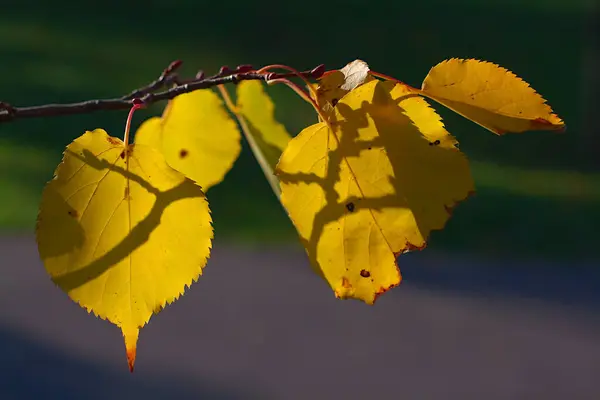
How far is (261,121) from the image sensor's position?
583 mm

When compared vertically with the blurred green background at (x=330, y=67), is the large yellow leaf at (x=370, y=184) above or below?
above

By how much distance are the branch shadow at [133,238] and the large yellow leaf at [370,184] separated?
59 millimetres

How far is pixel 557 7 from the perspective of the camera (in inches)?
195

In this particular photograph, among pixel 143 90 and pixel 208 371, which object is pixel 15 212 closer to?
pixel 208 371

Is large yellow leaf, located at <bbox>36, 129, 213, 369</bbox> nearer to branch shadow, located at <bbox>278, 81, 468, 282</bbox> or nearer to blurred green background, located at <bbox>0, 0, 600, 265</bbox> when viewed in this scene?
branch shadow, located at <bbox>278, 81, 468, 282</bbox>

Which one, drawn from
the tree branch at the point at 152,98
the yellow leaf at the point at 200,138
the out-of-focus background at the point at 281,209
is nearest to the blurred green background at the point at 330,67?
the out-of-focus background at the point at 281,209

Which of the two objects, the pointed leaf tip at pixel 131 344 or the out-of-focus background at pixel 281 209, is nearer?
the pointed leaf tip at pixel 131 344

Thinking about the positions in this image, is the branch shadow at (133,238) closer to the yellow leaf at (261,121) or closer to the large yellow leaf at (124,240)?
the large yellow leaf at (124,240)

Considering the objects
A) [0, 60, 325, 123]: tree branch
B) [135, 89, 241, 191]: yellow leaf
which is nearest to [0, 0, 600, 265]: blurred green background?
[135, 89, 241, 191]: yellow leaf

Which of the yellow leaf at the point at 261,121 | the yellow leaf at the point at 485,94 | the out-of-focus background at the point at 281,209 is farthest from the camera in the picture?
the out-of-focus background at the point at 281,209

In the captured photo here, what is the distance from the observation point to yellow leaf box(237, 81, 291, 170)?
1.83 feet

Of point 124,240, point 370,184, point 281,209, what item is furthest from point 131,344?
point 281,209

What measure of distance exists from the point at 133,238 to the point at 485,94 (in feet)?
0.67

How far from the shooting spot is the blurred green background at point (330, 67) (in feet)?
10.5
